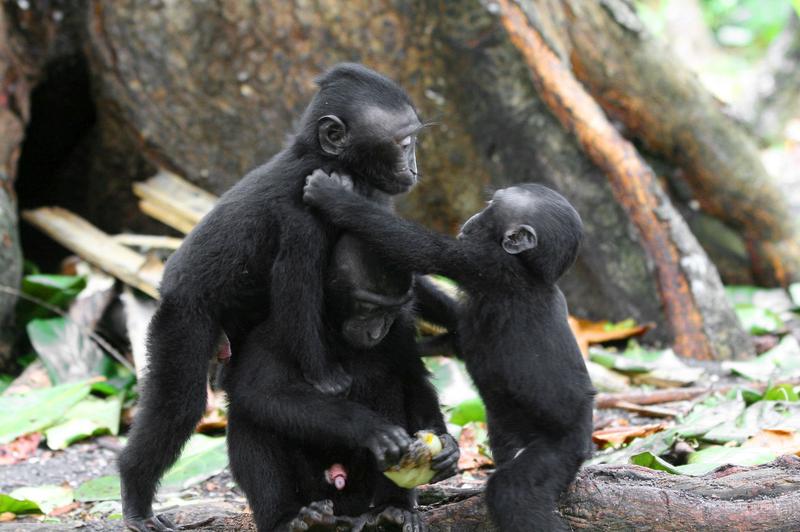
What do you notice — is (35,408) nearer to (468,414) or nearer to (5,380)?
(5,380)

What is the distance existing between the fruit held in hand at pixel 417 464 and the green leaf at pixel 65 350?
4.33 metres

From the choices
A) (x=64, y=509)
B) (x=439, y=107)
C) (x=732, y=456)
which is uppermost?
(x=439, y=107)

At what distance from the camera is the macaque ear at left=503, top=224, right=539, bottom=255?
450cm

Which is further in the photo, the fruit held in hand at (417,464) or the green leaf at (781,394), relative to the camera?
the green leaf at (781,394)

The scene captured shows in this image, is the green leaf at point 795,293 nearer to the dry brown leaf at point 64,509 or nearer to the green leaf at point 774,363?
the green leaf at point 774,363

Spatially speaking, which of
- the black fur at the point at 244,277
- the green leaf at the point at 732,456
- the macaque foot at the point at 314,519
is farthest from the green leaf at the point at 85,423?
the green leaf at the point at 732,456

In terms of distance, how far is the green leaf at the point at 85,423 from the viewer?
6762mm

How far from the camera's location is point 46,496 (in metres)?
5.80

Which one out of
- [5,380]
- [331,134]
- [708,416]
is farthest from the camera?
[5,380]

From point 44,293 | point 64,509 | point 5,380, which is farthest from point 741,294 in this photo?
point 5,380

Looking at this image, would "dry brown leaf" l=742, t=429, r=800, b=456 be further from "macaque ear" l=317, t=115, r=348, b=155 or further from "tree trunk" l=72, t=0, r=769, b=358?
"macaque ear" l=317, t=115, r=348, b=155

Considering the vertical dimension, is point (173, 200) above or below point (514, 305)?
above

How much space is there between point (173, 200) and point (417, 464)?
560cm

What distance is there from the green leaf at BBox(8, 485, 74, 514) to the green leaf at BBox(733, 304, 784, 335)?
5998 millimetres
